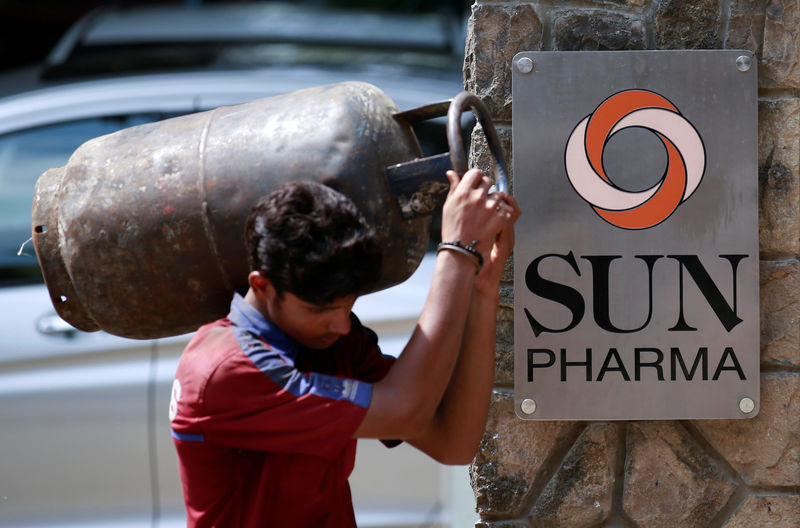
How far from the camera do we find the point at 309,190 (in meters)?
1.47

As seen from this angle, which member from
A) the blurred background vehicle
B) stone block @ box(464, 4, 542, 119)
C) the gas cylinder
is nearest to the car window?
the blurred background vehicle

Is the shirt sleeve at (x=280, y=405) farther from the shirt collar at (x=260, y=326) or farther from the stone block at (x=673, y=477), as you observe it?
the stone block at (x=673, y=477)

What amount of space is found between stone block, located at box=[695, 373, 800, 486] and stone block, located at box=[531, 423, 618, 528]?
8.5 inches

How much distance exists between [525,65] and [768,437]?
38.4 inches

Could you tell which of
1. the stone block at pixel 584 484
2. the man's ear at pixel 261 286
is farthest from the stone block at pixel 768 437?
the man's ear at pixel 261 286

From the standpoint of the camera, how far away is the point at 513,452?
2129 millimetres

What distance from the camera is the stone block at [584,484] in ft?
6.93

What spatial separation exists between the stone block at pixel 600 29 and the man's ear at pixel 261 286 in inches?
37.1

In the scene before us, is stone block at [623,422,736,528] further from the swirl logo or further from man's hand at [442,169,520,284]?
man's hand at [442,169,520,284]

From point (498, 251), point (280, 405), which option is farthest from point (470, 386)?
point (280, 405)

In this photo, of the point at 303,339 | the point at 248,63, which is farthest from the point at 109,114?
the point at 303,339

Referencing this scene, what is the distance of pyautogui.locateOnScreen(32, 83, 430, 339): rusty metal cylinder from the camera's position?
1603mm

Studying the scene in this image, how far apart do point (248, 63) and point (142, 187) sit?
94.3 inches

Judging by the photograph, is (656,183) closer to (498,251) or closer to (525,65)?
(525,65)
